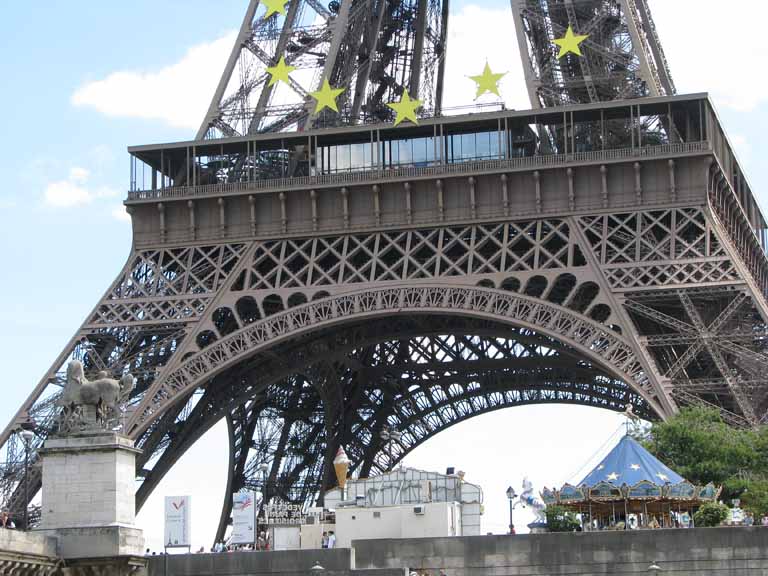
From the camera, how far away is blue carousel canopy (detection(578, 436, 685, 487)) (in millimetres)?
65125

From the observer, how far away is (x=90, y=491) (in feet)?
186

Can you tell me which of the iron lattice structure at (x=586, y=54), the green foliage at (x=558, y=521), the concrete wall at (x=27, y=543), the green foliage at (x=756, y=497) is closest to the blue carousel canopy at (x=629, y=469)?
the green foliage at (x=558, y=521)

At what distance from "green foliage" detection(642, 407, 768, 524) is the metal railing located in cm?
1212

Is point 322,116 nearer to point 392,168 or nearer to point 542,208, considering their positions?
point 392,168

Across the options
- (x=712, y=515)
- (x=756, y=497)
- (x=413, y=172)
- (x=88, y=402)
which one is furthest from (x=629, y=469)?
(x=413, y=172)

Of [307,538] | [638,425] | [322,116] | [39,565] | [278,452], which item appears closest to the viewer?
[39,565]

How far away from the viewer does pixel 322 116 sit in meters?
90.1

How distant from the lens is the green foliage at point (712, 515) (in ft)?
205

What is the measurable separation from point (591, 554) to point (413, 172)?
31.2 m

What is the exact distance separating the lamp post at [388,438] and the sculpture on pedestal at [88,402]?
47.8m

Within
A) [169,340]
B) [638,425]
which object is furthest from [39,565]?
[638,425]

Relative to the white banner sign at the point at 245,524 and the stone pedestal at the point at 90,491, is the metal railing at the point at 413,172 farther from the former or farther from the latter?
the stone pedestal at the point at 90,491

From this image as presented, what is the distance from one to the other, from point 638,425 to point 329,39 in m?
22.6

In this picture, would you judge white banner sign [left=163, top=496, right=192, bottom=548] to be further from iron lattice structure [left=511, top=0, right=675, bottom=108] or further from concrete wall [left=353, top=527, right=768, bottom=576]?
iron lattice structure [left=511, top=0, right=675, bottom=108]
